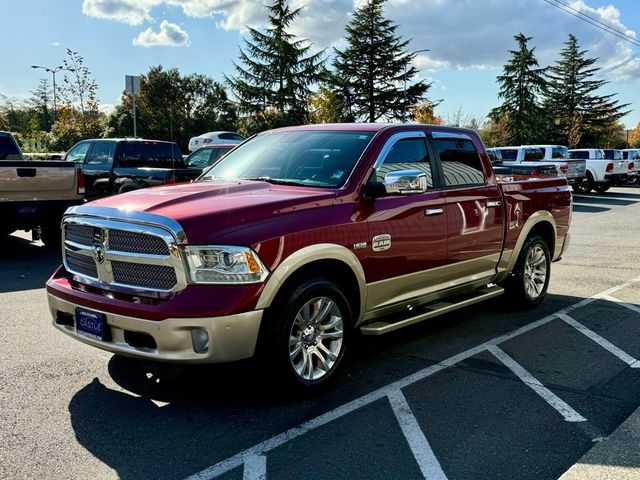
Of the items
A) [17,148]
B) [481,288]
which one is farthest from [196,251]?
[17,148]

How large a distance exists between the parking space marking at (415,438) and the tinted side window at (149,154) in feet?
31.9

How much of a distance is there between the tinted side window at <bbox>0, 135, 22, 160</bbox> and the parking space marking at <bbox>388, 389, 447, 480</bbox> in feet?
31.3

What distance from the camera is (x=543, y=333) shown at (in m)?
5.99

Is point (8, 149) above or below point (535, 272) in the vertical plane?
above

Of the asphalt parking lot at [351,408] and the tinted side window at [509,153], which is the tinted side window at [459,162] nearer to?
the asphalt parking lot at [351,408]

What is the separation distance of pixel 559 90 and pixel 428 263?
217ft

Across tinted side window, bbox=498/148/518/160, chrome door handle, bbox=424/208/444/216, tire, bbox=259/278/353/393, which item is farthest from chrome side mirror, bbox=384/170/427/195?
tinted side window, bbox=498/148/518/160

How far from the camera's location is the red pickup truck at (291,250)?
3.74 m

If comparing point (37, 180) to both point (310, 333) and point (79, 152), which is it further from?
point (310, 333)

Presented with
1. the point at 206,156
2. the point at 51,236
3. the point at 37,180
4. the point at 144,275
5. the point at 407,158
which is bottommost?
the point at 51,236

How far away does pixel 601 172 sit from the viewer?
26.0 m

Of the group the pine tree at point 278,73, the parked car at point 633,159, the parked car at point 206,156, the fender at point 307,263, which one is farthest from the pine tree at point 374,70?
the fender at point 307,263

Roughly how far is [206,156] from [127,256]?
492 inches

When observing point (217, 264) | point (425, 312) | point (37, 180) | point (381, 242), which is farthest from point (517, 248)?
point (37, 180)
